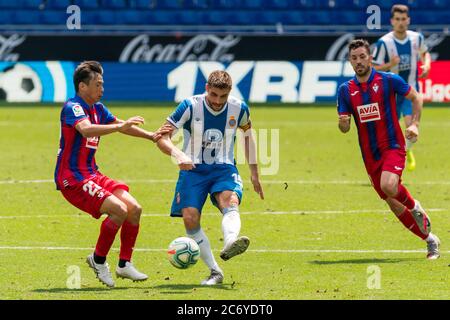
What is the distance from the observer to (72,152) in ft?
33.9

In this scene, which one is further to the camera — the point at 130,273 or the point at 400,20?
the point at 400,20

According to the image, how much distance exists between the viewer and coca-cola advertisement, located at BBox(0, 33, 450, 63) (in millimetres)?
28953

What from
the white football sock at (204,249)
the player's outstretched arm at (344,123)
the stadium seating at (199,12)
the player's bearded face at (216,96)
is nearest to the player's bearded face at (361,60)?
the player's outstretched arm at (344,123)

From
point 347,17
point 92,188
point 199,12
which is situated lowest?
point 92,188

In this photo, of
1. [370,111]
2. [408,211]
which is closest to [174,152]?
[370,111]

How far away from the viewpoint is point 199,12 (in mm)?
34562

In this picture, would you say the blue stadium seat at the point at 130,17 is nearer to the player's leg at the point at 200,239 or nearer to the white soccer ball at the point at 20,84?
the white soccer ball at the point at 20,84

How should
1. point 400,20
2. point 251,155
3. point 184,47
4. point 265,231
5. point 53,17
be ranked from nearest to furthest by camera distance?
point 251,155 < point 265,231 < point 400,20 < point 184,47 < point 53,17

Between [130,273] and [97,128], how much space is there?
4.32ft

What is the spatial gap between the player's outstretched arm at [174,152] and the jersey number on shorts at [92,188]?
0.67 metres

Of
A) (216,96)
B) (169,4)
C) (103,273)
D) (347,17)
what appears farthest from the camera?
A: (169,4)

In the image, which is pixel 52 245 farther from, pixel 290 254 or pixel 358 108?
pixel 358 108

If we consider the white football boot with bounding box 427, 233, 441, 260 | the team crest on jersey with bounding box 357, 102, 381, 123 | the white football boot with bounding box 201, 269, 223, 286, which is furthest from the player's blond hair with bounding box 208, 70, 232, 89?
the white football boot with bounding box 427, 233, 441, 260

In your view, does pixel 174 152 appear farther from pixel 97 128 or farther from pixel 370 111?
pixel 370 111
